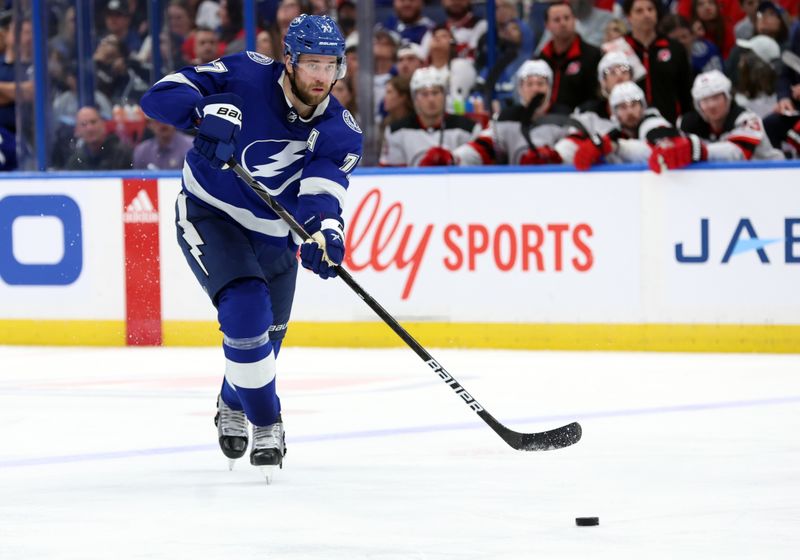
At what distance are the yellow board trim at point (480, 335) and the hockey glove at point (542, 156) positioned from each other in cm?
79

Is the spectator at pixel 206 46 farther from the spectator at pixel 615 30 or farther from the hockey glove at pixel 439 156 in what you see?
the spectator at pixel 615 30

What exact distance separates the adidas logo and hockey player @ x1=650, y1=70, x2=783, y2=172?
2503mm

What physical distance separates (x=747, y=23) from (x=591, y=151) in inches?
49.3

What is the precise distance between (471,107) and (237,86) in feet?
14.2

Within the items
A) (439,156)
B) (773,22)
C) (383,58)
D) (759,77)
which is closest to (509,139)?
(439,156)

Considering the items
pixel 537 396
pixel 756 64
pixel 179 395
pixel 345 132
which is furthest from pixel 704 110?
pixel 345 132

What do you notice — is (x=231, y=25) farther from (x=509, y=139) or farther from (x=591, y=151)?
(x=591, y=151)

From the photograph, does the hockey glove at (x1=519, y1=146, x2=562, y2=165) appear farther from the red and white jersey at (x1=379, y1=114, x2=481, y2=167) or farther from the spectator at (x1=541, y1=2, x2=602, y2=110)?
the red and white jersey at (x1=379, y1=114, x2=481, y2=167)

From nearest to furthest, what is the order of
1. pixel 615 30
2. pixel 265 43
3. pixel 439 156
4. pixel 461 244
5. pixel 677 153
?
pixel 677 153
pixel 461 244
pixel 439 156
pixel 615 30
pixel 265 43

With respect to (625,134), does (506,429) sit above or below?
below

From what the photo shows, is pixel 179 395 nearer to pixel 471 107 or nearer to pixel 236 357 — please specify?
pixel 236 357

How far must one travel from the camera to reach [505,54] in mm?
8703

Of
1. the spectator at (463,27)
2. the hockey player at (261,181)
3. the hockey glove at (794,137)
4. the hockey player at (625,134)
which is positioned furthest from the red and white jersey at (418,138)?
the hockey player at (261,181)

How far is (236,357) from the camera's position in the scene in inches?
170
